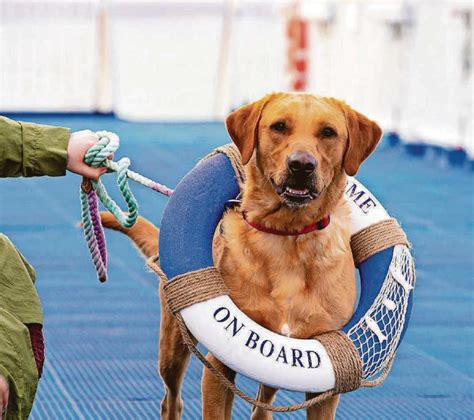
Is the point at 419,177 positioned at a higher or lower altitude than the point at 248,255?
lower

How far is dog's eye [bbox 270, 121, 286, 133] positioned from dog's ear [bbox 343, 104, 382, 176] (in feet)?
0.69

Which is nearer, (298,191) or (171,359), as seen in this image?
(298,191)

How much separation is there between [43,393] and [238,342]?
1455mm

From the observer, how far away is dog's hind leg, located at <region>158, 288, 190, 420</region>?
12.3 feet

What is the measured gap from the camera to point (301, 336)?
341 centimetres

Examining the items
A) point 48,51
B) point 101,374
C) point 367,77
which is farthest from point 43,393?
point 48,51

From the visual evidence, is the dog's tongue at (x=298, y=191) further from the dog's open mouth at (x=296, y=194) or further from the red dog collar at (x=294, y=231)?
the red dog collar at (x=294, y=231)

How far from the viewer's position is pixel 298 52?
17.5 m

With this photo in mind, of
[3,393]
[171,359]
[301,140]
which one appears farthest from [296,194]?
[3,393]

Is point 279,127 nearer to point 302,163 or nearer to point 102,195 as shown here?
point 302,163

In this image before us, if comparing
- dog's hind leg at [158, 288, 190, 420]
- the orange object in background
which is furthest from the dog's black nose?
the orange object in background

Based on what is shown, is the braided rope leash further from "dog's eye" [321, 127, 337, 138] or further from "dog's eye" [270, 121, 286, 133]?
"dog's eye" [321, 127, 337, 138]

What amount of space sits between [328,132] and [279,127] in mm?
146

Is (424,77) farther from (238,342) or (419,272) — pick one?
(238,342)
